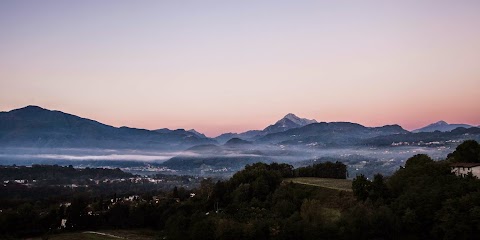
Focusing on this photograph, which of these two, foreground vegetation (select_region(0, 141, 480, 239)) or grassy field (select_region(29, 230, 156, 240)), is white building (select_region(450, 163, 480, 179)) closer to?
foreground vegetation (select_region(0, 141, 480, 239))

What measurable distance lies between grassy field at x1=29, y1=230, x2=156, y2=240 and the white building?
70861mm

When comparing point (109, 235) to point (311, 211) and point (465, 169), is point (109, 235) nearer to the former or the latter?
point (311, 211)

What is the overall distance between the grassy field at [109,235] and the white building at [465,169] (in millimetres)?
70861

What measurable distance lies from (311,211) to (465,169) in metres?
34.5

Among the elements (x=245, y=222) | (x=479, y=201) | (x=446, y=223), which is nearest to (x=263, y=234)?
(x=245, y=222)

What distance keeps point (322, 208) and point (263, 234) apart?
14.5 m

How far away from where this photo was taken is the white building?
95.1 metres

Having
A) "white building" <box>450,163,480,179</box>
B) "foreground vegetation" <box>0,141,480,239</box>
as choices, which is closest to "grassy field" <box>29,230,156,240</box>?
"foreground vegetation" <box>0,141,480,239</box>

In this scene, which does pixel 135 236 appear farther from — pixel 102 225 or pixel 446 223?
pixel 446 223

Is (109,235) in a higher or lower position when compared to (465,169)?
lower

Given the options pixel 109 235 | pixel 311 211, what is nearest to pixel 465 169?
pixel 311 211

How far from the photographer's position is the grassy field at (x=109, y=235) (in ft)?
346

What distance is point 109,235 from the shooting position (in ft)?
362

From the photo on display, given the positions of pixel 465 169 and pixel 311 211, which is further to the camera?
pixel 465 169
